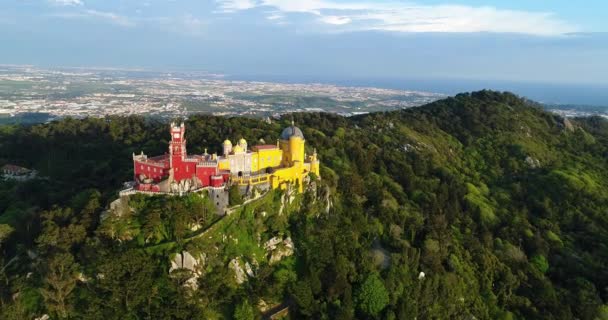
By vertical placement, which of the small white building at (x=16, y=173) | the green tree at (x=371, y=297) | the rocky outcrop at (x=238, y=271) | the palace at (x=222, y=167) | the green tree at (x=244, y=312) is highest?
the palace at (x=222, y=167)

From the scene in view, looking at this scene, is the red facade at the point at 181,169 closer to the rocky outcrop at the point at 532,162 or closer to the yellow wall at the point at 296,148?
the yellow wall at the point at 296,148

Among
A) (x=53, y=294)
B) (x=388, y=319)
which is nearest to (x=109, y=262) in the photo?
(x=53, y=294)

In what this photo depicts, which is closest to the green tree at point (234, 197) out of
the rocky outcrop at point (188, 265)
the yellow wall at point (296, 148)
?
the rocky outcrop at point (188, 265)

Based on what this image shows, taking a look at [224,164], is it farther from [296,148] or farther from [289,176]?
[296,148]

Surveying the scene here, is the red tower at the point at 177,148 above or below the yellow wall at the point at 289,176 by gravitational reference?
above

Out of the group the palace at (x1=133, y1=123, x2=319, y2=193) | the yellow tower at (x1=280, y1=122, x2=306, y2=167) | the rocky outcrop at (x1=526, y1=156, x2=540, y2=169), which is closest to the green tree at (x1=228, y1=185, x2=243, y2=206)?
the palace at (x1=133, y1=123, x2=319, y2=193)

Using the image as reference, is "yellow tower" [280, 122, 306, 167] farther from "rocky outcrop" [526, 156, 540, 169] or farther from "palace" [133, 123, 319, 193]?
"rocky outcrop" [526, 156, 540, 169]

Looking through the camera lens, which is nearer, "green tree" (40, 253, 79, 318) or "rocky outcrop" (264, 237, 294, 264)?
"green tree" (40, 253, 79, 318)

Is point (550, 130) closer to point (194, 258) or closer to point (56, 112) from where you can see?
point (194, 258)
